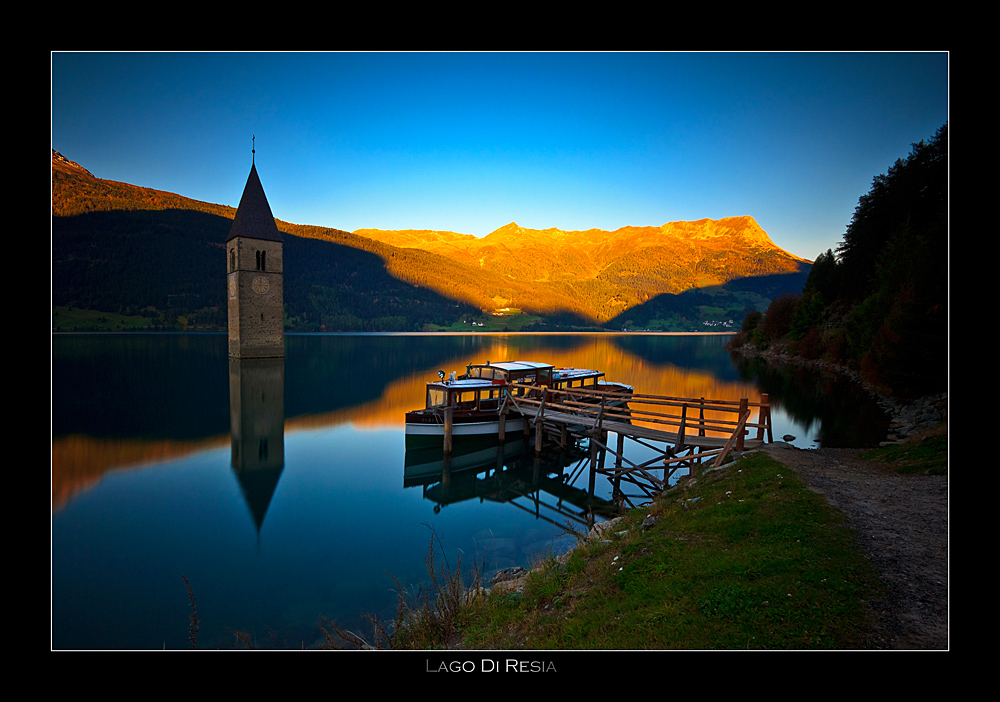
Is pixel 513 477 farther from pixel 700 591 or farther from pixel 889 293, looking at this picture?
pixel 889 293

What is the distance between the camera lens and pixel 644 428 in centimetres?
1593

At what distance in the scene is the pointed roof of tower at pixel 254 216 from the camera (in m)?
49.8

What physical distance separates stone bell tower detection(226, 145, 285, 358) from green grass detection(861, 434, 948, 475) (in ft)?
166

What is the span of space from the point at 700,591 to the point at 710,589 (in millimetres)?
112

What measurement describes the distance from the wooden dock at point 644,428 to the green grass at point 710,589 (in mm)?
5543

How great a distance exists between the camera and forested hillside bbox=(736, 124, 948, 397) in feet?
26.9

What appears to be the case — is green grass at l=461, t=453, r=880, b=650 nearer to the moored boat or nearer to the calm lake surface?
the calm lake surface

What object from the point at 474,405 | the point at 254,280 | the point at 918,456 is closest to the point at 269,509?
the point at 474,405

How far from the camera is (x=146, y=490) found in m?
14.0

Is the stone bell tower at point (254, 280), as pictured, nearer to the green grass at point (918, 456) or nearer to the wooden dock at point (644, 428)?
the wooden dock at point (644, 428)

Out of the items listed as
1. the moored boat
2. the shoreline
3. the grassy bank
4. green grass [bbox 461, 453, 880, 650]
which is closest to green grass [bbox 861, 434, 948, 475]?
the shoreline
